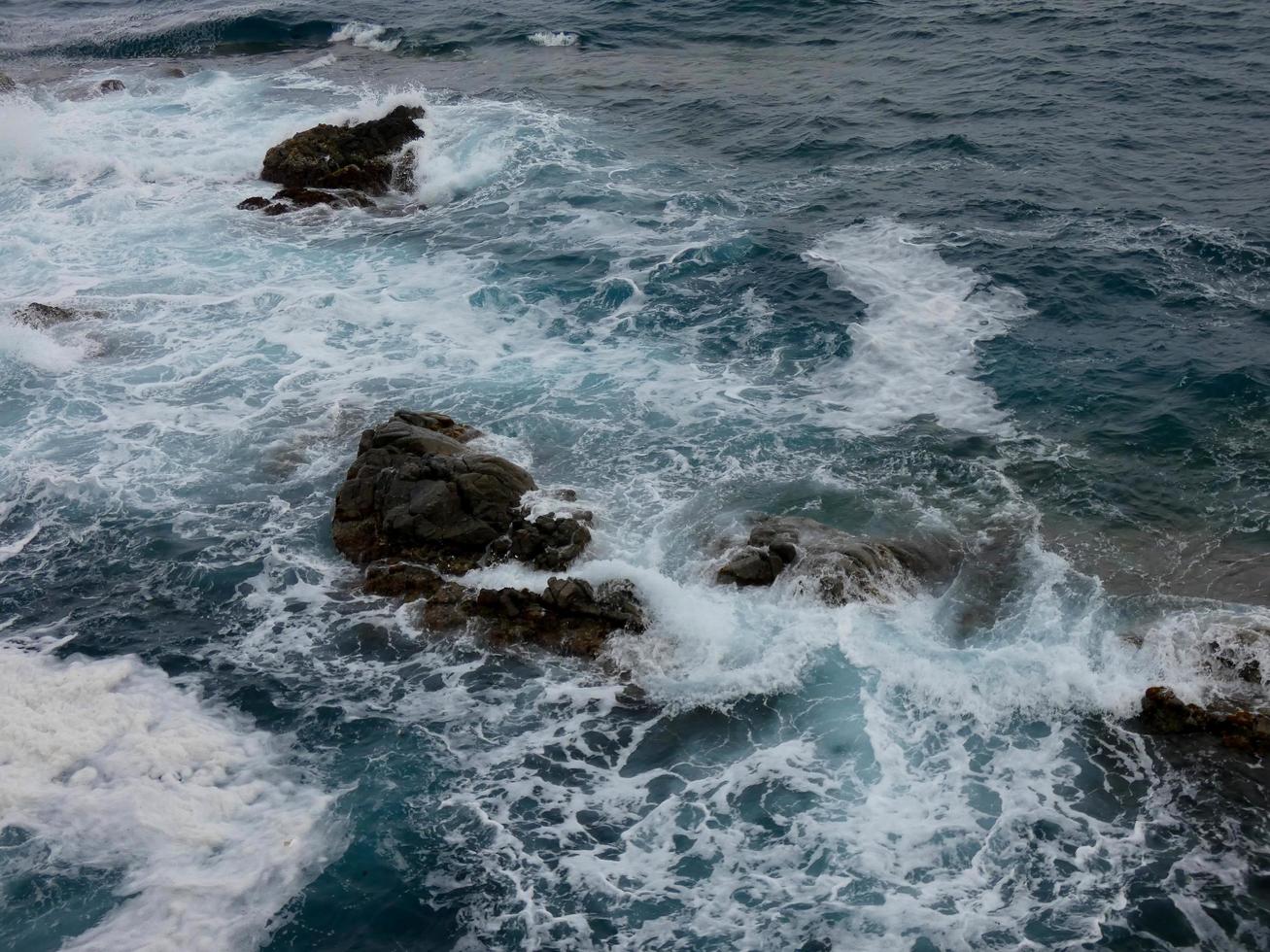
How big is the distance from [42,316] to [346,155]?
11.6 metres

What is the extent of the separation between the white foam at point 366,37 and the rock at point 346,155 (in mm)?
14843

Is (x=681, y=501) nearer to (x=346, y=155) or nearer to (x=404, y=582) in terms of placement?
(x=404, y=582)

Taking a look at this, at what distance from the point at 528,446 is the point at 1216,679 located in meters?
12.8

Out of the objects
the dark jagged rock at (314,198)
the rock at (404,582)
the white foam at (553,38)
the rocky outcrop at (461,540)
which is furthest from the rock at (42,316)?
the white foam at (553,38)

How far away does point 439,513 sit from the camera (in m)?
18.3

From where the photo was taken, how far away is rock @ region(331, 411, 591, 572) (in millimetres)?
18031

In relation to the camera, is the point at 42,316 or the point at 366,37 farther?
the point at 366,37

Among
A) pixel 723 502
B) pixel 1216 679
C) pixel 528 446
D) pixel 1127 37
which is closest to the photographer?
pixel 1216 679

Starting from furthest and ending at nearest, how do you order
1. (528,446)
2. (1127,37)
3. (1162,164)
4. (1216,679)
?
(1127,37) → (1162,164) → (528,446) → (1216,679)

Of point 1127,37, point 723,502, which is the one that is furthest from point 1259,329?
point 1127,37

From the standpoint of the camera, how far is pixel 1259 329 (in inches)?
885

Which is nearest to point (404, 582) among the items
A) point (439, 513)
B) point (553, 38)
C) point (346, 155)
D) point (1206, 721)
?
point (439, 513)

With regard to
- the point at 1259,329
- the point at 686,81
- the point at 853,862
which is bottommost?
the point at 853,862

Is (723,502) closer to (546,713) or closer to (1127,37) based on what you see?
(546,713)
